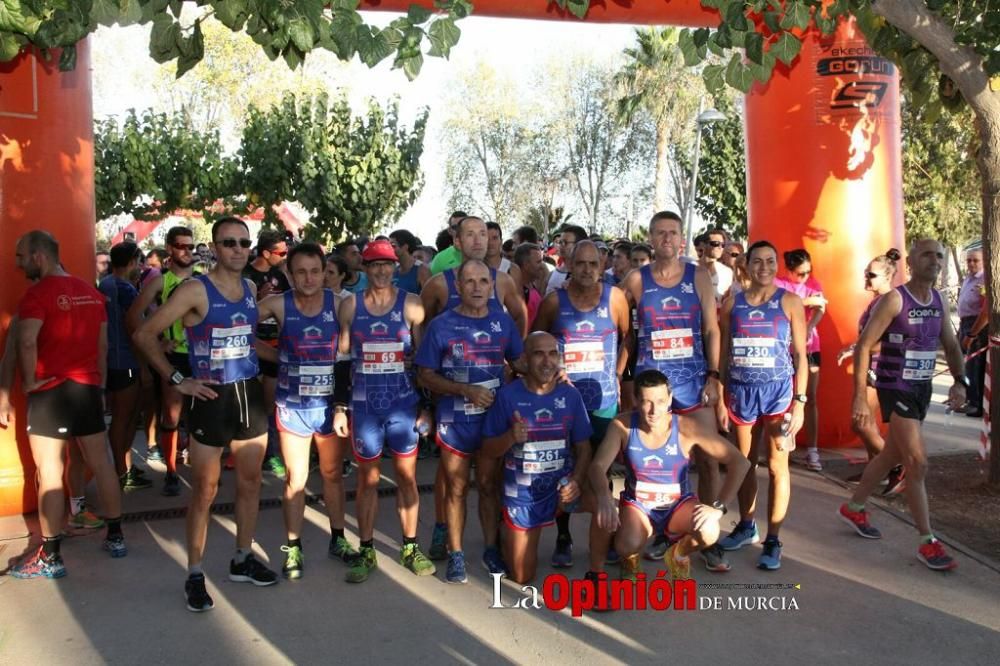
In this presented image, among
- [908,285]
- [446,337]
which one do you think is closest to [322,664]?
[446,337]

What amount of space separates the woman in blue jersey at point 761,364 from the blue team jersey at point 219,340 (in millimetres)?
2933

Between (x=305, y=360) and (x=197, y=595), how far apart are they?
136 cm

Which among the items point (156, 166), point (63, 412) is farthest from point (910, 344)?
point (156, 166)

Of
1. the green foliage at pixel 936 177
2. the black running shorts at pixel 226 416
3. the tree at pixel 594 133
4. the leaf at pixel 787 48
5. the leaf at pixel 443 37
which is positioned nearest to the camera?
the leaf at pixel 443 37

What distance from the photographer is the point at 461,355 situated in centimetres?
492

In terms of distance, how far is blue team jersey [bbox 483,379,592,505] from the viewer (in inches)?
189

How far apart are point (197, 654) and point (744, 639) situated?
253 centimetres

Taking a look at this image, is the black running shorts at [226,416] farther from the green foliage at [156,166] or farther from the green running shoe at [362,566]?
the green foliage at [156,166]

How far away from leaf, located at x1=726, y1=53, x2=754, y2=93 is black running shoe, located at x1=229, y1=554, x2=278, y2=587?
3.74m

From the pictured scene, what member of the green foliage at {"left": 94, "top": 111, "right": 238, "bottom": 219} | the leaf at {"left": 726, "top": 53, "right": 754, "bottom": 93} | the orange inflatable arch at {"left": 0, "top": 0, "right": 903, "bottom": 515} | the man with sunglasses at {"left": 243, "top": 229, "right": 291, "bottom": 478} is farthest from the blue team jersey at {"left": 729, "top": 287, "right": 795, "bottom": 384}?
the green foliage at {"left": 94, "top": 111, "right": 238, "bottom": 219}

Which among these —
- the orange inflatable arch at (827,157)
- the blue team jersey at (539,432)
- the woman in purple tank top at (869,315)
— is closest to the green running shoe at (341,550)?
the blue team jersey at (539,432)

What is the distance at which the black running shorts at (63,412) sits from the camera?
17.3 ft

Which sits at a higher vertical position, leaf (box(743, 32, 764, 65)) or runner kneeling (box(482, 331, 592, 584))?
leaf (box(743, 32, 764, 65))

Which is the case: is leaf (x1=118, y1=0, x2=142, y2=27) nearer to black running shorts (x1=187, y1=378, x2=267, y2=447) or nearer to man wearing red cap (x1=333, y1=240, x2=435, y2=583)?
man wearing red cap (x1=333, y1=240, x2=435, y2=583)
